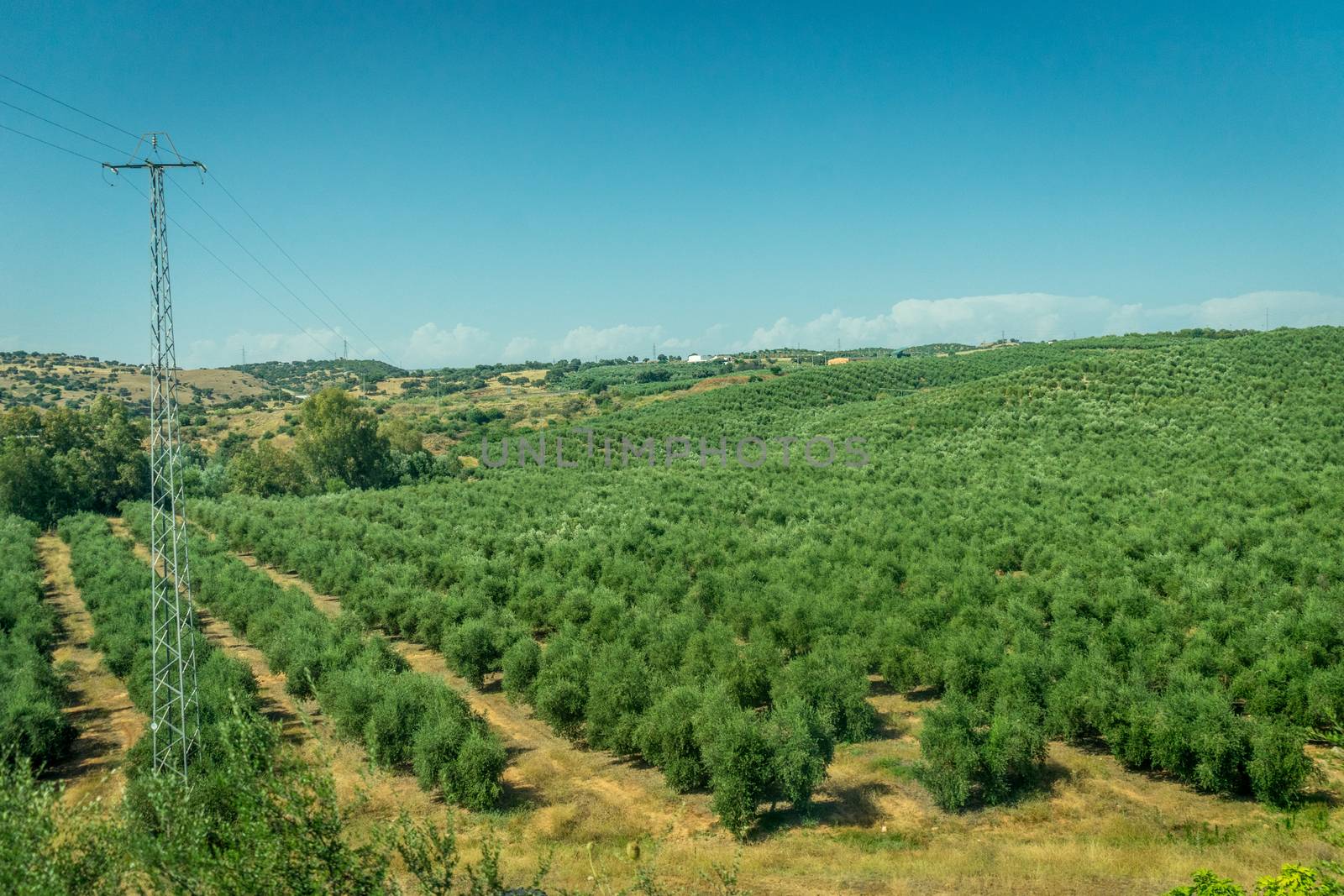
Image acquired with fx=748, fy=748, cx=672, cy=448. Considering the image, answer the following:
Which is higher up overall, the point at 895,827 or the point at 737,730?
the point at 737,730

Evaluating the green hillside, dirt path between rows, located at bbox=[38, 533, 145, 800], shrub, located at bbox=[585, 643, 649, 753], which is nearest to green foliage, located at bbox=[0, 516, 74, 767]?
dirt path between rows, located at bbox=[38, 533, 145, 800]

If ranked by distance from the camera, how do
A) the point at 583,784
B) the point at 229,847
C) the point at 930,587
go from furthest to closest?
1. the point at 930,587
2. the point at 583,784
3. the point at 229,847

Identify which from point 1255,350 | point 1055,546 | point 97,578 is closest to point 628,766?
point 1055,546

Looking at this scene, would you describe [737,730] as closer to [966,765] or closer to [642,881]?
[966,765]

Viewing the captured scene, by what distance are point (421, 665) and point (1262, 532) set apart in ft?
103

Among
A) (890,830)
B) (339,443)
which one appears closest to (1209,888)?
(890,830)

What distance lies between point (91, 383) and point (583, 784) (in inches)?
5639

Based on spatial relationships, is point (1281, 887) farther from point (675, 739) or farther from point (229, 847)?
point (229, 847)

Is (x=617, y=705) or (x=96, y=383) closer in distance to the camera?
(x=617, y=705)

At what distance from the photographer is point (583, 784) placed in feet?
57.1

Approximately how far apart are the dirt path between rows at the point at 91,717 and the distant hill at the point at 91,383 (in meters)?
73.9

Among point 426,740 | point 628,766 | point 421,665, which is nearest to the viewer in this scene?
point 426,740

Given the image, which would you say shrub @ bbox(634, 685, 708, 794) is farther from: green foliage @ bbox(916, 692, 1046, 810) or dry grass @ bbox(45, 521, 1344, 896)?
green foliage @ bbox(916, 692, 1046, 810)

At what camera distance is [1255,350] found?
68.8 m
